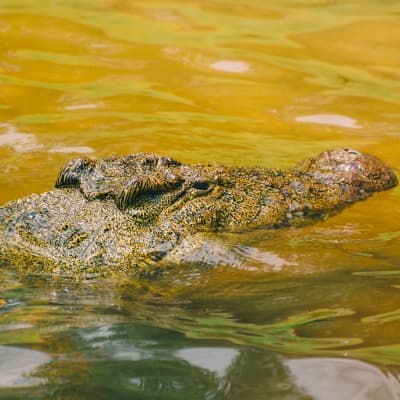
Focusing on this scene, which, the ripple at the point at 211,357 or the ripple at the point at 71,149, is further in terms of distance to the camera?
the ripple at the point at 71,149

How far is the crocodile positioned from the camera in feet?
14.5

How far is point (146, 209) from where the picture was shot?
476 cm

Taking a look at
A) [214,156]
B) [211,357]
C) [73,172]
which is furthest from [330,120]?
[211,357]

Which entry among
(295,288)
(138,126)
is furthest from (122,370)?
(138,126)

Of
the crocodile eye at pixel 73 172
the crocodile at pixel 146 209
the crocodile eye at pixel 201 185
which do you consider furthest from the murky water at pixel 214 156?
the crocodile eye at pixel 73 172

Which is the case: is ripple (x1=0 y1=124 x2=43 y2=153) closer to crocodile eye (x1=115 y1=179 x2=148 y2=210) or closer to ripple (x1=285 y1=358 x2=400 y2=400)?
crocodile eye (x1=115 y1=179 x2=148 y2=210)

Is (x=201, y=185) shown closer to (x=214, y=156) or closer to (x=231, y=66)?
(x=214, y=156)

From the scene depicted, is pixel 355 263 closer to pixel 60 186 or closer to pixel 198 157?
pixel 60 186

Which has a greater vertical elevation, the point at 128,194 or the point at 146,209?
the point at 128,194

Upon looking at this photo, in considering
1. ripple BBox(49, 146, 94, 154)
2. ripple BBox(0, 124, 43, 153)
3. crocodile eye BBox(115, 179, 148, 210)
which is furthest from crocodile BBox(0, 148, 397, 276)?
ripple BBox(0, 124, 43, 153)

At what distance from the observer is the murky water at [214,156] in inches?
113

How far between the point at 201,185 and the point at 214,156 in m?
2.19

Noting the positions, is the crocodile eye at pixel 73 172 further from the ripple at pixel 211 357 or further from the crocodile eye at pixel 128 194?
the ripple at pixel 211 357

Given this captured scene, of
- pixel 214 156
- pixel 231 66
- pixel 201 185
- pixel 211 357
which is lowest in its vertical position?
pixel 214 156
